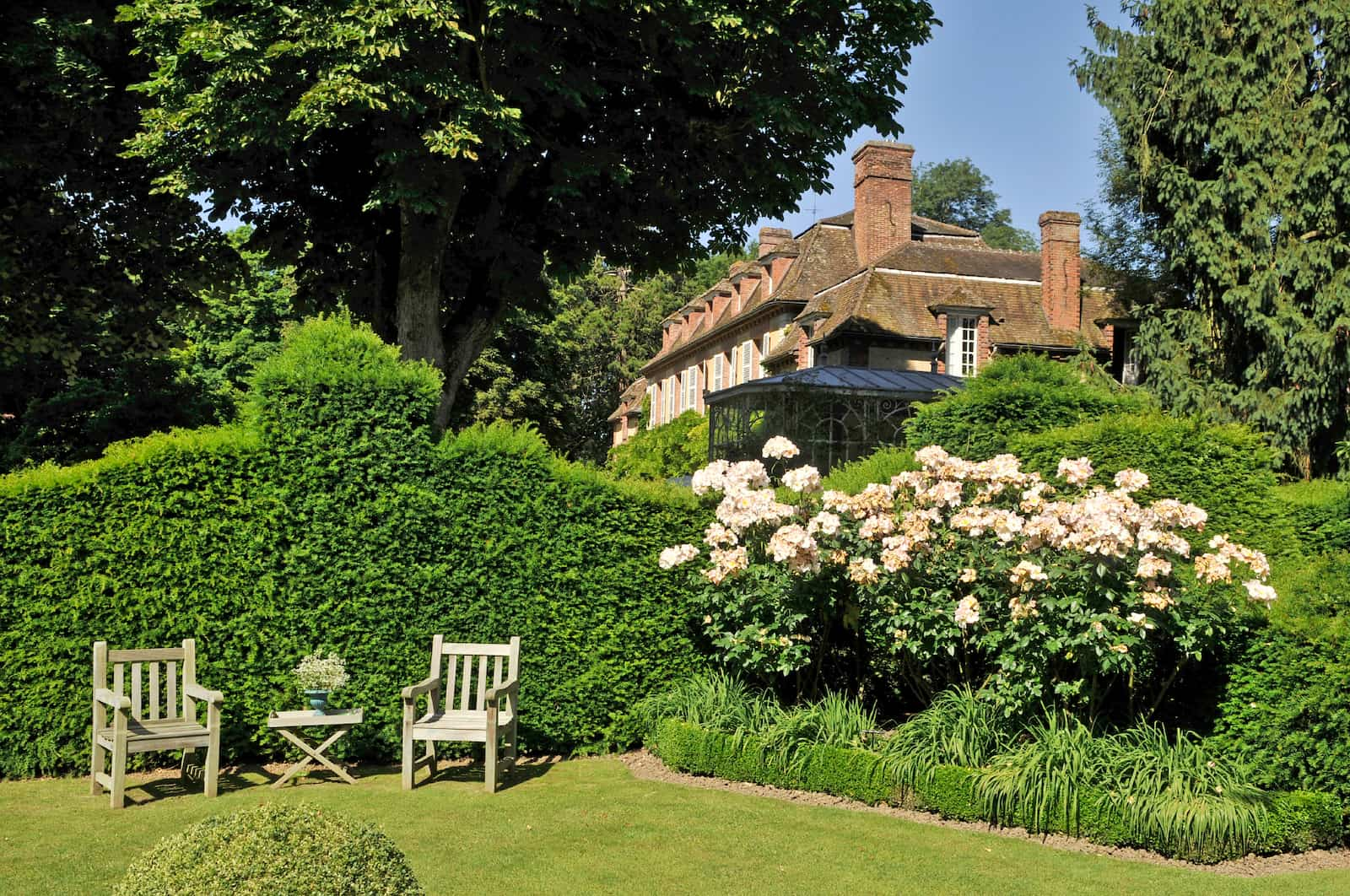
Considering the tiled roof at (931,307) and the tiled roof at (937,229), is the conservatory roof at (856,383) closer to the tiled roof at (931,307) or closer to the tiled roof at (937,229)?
the tiled roof at (931,307)

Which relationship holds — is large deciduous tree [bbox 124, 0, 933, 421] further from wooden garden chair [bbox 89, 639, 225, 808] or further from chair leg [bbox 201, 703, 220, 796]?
chair leg [bbox 201, 703, 220, 796]

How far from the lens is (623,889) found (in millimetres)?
5984

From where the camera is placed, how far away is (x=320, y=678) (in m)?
8.60

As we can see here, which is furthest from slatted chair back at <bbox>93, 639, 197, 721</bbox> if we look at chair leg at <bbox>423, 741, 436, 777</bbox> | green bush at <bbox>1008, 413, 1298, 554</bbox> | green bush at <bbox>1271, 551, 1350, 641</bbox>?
green bush at <bbox>1008, 413, 1298, 554</bbox>

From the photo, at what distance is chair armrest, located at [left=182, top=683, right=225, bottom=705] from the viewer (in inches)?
313

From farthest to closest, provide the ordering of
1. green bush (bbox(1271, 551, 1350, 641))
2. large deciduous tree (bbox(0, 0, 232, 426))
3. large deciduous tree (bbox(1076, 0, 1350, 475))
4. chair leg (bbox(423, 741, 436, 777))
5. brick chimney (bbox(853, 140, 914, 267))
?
brick chimney (bbox(853, 140, 914, 267)) < large deciduous tree (bbox(1076, 0, 1350, 475)) < large deciduous tree (bbox(0, 0, 232, 426)) < chair leg (bbox(423, 741, 436, 777)) < green bush (bbox(1271, 551, 1350, 641))

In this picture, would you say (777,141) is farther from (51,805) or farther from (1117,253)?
(1117,253)

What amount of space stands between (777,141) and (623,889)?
10034mm

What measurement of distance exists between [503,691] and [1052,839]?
14.3 ft

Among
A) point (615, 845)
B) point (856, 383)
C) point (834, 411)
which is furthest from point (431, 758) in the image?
point (856, 383)

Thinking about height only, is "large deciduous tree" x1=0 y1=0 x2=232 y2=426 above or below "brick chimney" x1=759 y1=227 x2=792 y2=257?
below

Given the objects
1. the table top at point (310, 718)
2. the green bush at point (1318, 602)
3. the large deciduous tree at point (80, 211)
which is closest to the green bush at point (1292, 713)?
the green bush at point (1318, 602)

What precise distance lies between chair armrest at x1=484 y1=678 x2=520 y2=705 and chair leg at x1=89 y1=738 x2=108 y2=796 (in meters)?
2.96

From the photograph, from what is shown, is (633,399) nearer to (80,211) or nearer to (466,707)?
(80,211)
